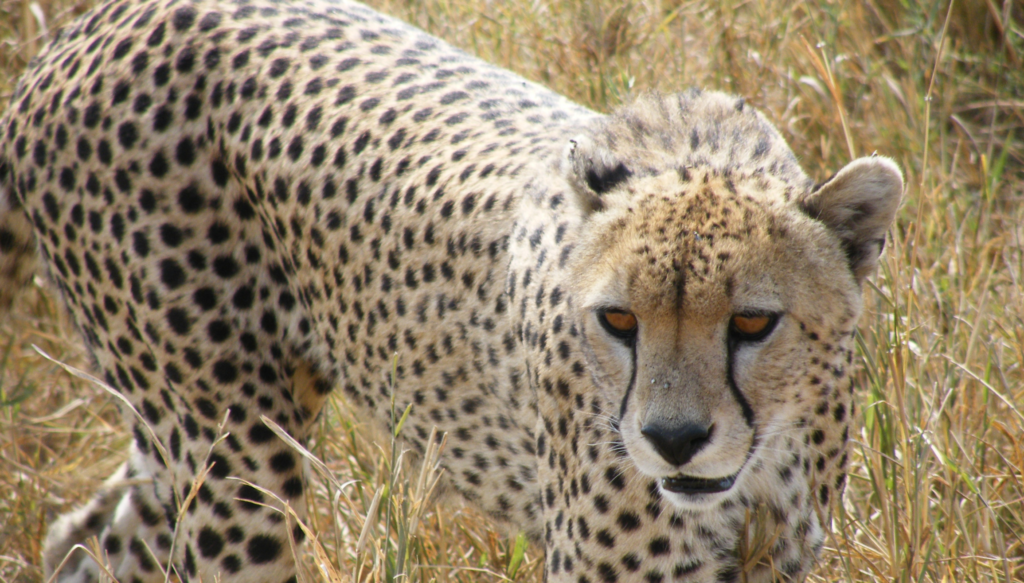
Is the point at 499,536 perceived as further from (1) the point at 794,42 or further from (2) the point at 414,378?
(1) the point at 794,42

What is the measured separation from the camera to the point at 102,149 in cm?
268

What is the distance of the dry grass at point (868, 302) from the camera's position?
2498 mm

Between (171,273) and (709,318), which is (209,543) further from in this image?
(709,318)

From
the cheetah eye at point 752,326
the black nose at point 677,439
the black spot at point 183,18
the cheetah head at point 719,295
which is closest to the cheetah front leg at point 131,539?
the black spot at point 183,18

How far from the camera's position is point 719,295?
183 cm

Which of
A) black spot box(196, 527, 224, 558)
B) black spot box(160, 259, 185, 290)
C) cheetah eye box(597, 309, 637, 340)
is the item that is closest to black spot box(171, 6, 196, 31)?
black spot box(160, 259, 185, 290)

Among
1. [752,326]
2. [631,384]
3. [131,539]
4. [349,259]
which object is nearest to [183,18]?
[349,259]

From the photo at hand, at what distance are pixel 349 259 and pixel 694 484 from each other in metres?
1.12

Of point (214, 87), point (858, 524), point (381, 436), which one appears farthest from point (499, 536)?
point (214, 87)

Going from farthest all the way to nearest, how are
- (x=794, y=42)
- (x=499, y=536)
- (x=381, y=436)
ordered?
(x=794, y=42) → (x=499, y=536) → (x=381, y=436)

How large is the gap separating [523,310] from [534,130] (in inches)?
19.0

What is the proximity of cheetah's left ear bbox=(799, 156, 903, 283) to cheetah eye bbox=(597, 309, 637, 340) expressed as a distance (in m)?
0.39

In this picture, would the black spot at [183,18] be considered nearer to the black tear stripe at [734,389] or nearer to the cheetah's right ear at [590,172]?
the cheetah's right ear at [590,172]

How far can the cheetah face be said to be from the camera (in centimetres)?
183
